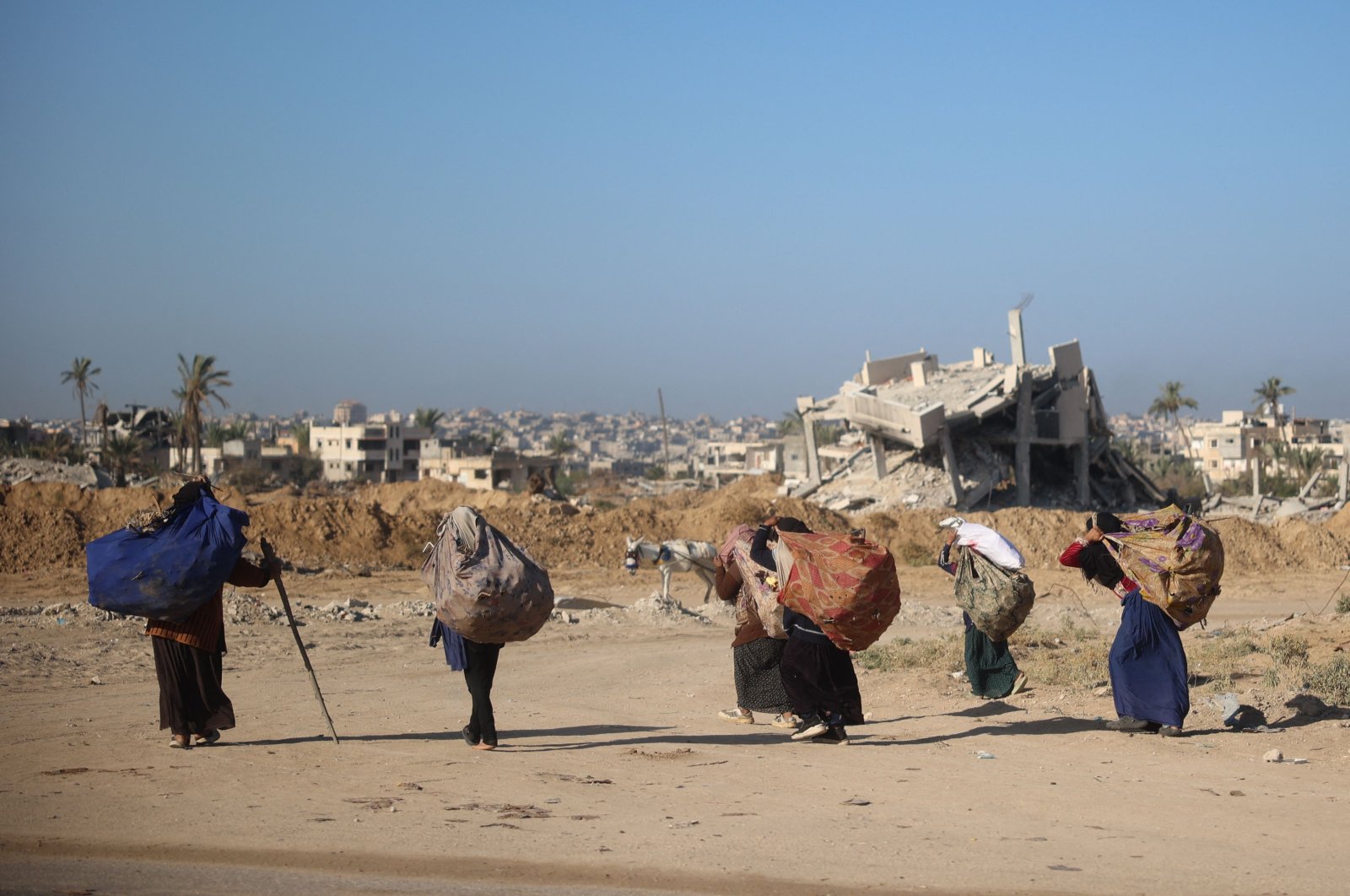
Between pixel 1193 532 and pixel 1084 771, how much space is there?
6.78 feet

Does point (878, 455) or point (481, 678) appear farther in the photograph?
point (878, 455)

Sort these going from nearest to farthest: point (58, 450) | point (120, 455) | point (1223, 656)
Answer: point (1223, 656) < point (120, 455) < point (58, 450)

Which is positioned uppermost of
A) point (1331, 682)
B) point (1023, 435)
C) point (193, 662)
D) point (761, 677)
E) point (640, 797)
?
point (1023, 435)

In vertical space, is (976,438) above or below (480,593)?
above

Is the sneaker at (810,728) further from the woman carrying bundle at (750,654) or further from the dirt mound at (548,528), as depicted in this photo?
the dirt mound at (548,528)

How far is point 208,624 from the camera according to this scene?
8258 mm

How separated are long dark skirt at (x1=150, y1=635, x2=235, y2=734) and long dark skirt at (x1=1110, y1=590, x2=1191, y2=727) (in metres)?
6.22

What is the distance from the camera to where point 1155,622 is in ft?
30.8

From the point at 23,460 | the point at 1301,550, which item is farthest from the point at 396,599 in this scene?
the point at 23,460

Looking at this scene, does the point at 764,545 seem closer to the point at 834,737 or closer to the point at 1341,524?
the point at 834,737

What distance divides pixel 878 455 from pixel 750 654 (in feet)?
96.4

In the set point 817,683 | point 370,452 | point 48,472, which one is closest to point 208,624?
point 817,683

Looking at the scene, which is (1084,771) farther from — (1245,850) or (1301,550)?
(1301,550)

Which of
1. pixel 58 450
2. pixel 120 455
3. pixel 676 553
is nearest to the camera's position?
pixel 676 553
